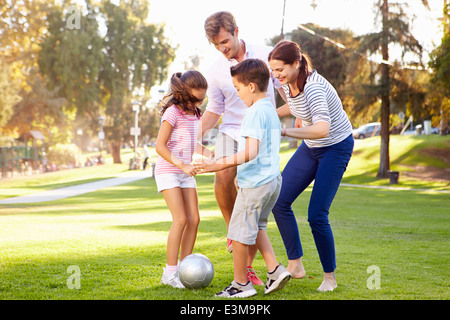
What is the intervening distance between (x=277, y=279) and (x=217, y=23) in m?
2.37

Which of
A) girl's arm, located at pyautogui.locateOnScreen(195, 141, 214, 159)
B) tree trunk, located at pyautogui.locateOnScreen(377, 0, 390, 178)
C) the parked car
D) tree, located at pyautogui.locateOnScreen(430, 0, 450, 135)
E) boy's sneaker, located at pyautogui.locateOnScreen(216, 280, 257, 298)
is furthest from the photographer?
the parked car

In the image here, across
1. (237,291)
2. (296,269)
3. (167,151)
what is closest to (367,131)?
(296,269)

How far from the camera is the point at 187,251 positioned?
4.91 meters

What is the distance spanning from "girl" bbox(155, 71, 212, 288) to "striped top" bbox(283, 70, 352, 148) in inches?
35.2

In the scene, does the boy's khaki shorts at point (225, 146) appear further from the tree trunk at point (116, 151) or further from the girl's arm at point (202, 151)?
the tree trunk at point (116, 151)

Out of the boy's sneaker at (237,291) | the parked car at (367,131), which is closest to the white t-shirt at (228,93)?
the boy's sneaker at (237,291)

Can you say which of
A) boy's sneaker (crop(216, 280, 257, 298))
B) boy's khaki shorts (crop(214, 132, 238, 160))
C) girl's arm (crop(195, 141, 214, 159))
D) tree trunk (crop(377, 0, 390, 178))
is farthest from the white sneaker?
tree trunk (crop(377, 0, 390, 178))

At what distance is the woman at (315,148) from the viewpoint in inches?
169

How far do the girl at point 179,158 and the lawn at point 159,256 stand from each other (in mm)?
417

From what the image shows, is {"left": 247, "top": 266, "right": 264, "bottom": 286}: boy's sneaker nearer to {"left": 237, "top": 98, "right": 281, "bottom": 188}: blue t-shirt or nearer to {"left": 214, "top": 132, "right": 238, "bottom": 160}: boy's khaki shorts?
{"left": 237, "top": 98, "right": 281, "bottom": 188}: blue t-shirt

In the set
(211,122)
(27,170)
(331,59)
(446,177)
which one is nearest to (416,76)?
(446,177)

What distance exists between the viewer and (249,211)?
4.14 meters

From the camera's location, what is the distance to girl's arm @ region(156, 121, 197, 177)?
443 cm
